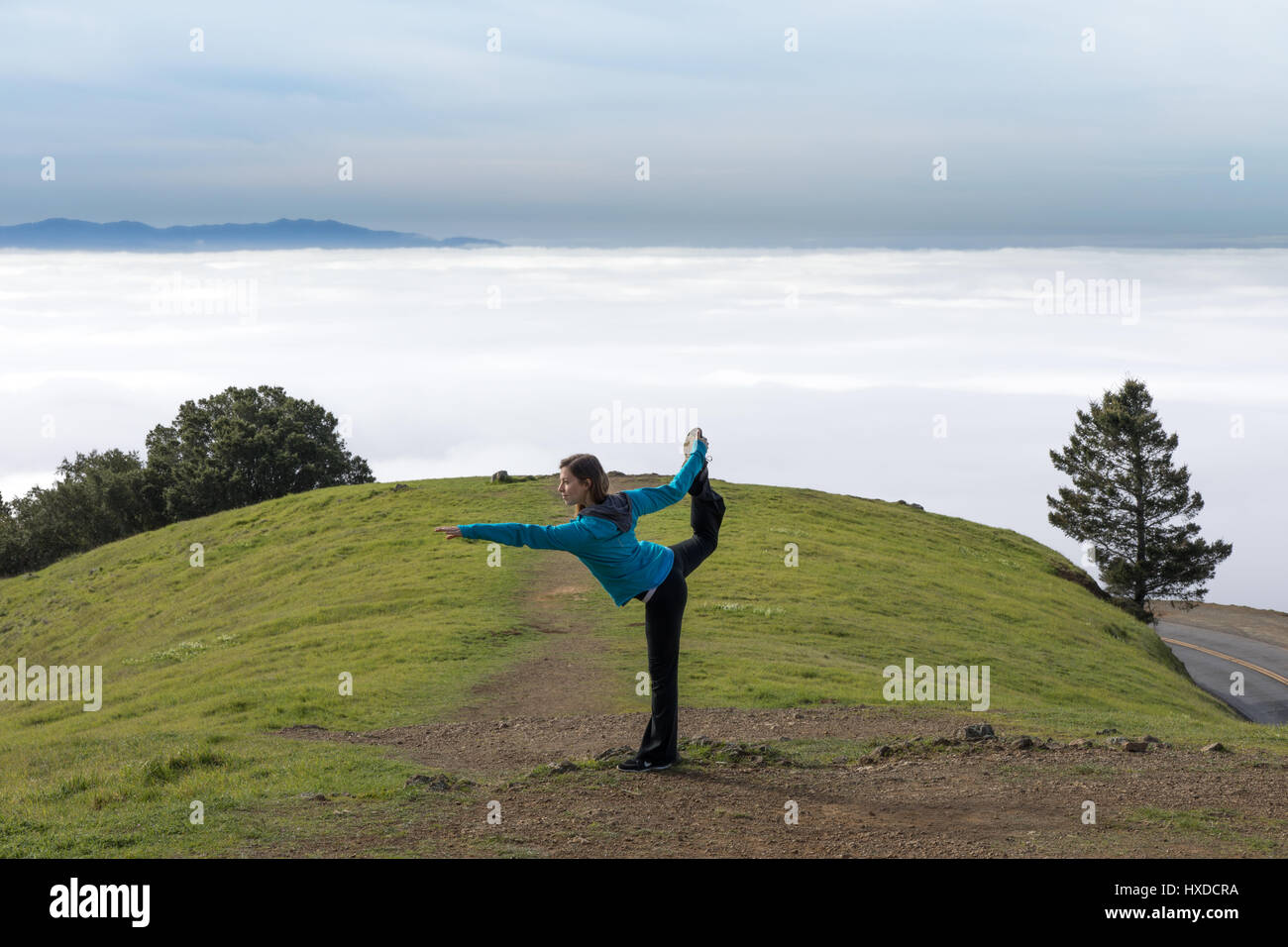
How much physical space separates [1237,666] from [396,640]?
208 ft

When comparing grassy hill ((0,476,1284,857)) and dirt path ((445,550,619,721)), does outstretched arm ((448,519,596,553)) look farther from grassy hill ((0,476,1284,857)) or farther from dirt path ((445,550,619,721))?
dirt path ((445,550,619,721))

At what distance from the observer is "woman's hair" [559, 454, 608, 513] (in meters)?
11.4

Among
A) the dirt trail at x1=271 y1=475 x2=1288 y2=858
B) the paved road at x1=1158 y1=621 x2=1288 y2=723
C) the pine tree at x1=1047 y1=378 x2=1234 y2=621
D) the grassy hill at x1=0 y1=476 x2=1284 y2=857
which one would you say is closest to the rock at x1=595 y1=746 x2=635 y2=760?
the dirt trail at x1=271 y1=475 x2=1288 y2=858

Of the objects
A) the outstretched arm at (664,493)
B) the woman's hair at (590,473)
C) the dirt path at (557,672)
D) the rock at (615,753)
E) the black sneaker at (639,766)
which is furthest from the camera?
the dirt path at (557,672)

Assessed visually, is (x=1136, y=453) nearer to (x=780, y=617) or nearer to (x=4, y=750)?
(x=780, y=617)

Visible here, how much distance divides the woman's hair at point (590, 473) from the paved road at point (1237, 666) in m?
54.4

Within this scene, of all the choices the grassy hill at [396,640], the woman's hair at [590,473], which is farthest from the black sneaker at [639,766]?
the woman's hair at [590,473]

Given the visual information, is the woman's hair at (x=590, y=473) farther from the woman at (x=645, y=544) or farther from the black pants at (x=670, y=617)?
the black pants at (x=670, y=617)

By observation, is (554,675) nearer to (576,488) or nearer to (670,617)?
(670,617)

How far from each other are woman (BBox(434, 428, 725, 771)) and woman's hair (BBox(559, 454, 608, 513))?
0.01 metres

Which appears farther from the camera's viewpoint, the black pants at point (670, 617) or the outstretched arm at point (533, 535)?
the black pants at point (670, 617)

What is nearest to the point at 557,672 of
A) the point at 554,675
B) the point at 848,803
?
the point at 554,675

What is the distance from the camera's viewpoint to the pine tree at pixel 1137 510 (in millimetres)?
76312

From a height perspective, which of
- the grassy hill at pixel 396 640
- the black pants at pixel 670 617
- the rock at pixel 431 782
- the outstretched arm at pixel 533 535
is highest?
the outstretched arm at pixel 533 535
